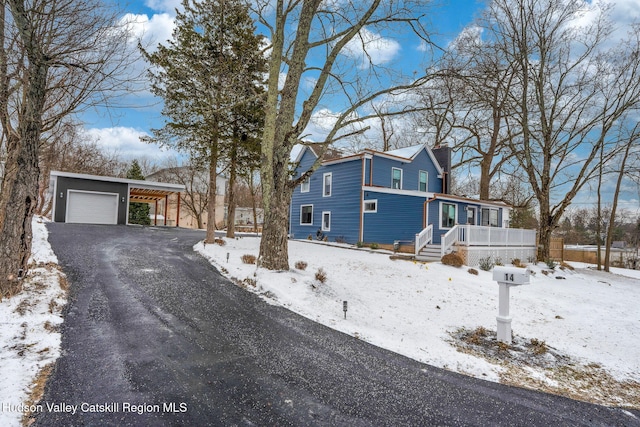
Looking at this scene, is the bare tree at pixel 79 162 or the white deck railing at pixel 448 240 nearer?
the white deck railing at pixel 448 240

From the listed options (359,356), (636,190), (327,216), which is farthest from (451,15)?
(636,190)

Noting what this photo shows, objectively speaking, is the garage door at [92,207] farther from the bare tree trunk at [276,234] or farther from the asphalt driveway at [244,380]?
the asphalt driveway at [244,380]

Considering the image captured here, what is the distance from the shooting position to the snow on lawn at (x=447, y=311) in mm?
4805

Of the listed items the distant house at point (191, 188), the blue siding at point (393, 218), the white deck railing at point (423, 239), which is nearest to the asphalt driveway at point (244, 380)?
the white deck railing at point (423, 239)

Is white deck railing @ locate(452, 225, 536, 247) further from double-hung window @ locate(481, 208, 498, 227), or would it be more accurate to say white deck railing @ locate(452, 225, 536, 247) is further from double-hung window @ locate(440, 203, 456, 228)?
double-hung window @ locate(481, 208, 498, 227)

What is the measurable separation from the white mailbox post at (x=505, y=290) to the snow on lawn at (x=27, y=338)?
6.15 meters

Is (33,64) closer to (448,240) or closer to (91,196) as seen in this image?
(448,240)

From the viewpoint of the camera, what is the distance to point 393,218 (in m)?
17.5

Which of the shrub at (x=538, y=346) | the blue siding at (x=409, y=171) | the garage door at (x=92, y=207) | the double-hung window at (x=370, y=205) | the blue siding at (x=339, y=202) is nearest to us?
the shrub at (x=538, y=346)

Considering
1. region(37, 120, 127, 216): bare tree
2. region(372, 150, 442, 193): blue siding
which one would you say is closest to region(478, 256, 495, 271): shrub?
region(372, 150, 442, 193): blue siding

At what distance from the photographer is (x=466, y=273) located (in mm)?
11812

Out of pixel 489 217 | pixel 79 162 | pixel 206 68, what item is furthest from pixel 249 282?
pixel 79 162

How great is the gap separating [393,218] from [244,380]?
48.9 ft

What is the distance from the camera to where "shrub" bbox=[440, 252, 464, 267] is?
41.5ft
